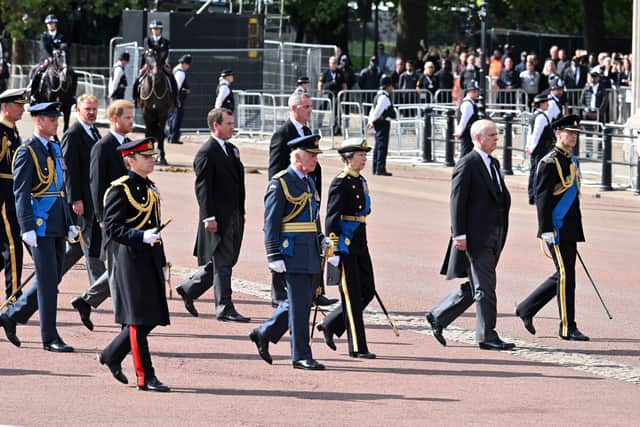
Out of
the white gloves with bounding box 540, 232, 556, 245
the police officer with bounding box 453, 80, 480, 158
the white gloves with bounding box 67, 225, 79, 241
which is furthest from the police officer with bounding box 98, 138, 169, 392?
the police officer with bounding box 453, 80, 480, 158

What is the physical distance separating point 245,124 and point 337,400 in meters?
22.2

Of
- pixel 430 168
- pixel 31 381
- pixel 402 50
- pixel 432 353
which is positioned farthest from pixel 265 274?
pixel 402 50

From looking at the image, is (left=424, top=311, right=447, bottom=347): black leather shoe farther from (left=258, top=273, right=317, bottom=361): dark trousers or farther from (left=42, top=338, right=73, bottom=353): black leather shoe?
(left=42, top=338, right=73, bottom=353): black leather shoe

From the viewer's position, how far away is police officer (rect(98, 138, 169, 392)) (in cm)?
971

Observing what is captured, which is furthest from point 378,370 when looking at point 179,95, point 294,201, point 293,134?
point 179,95

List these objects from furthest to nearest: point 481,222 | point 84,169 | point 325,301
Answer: point 325,301 → point 84,169 → point 481,222

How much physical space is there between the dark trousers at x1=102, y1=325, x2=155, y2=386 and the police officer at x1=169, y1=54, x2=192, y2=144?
61.4 feet

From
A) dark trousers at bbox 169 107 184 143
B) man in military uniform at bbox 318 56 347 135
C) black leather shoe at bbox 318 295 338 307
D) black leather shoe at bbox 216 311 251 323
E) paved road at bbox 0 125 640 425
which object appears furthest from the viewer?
man in military uniform at bbox 318 56 347 135

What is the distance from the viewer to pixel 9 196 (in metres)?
12.3

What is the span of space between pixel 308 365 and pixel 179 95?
1860 centimetres

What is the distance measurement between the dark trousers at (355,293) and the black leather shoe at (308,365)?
0.54m

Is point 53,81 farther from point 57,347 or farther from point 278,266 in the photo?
point 278,266

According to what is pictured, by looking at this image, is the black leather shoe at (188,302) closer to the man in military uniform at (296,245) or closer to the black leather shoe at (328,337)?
the black leather shoe at (328,337)

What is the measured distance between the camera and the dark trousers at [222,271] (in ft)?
41.3
